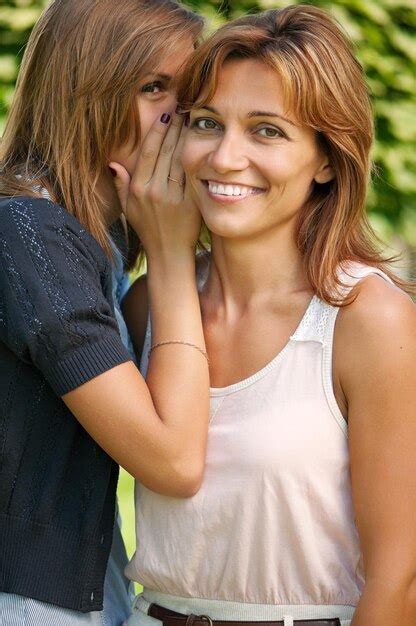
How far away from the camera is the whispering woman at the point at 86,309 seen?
8.20 ft

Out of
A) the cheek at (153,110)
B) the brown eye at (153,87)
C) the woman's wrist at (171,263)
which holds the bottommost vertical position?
the woman's wrist at (171,263)

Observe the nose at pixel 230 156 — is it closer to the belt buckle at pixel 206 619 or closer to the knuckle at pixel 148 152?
the knuckle at pixel 148 152

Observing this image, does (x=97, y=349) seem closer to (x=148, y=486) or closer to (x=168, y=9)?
(x=148, y=486)

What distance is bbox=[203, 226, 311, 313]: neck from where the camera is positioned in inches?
108

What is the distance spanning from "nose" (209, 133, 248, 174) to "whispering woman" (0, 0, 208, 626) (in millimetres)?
232

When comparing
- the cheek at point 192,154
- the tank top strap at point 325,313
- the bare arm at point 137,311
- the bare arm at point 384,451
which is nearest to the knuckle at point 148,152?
the cheek at point 192,154

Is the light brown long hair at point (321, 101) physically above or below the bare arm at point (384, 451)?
above

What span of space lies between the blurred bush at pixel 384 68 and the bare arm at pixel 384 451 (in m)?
2.19

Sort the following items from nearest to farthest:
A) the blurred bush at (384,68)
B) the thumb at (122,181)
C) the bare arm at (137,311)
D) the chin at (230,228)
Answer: the chin at (230,228) → the thumb at (122,181) → the bare arm at (137,311) → the blurred bush at (384,68)

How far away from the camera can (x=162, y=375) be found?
266 centimetres

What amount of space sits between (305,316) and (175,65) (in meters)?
0.71

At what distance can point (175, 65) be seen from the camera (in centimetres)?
286

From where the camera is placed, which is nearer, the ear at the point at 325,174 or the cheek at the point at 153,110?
the ear at the point at 325,174

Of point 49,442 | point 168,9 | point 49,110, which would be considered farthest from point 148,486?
point 168,9
